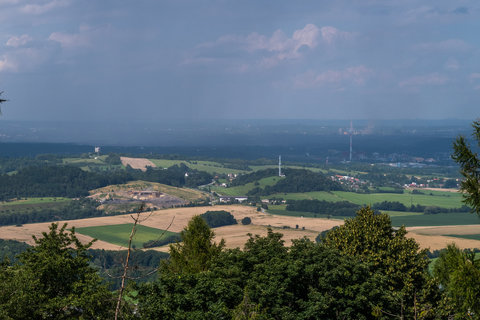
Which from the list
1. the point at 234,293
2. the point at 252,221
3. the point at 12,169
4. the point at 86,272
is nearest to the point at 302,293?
the point at 234,293

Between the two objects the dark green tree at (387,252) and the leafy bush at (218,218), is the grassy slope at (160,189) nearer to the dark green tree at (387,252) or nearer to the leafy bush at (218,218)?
the leafy bush at (218,218)

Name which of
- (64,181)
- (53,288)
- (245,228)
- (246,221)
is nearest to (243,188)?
(64,181)

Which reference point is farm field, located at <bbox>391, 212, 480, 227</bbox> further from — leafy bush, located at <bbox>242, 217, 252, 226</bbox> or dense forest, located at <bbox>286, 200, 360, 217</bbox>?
leafy bush, located at <bbox>242, 217, 252, 226</bbox>

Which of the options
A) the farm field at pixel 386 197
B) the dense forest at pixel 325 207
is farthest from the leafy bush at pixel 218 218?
the farm field at pixel 386 197

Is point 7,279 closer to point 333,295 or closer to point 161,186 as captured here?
point 333,295

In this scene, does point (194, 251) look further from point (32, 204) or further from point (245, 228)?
point (32, 204)

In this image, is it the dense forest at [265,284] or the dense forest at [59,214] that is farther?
the dense forest at [59,214]

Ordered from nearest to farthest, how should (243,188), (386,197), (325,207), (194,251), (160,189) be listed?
(194,251)
(325,207)
(386,197)
(160,189)
(243,188)

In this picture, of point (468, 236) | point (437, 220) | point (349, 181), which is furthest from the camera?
point (349, 181)
